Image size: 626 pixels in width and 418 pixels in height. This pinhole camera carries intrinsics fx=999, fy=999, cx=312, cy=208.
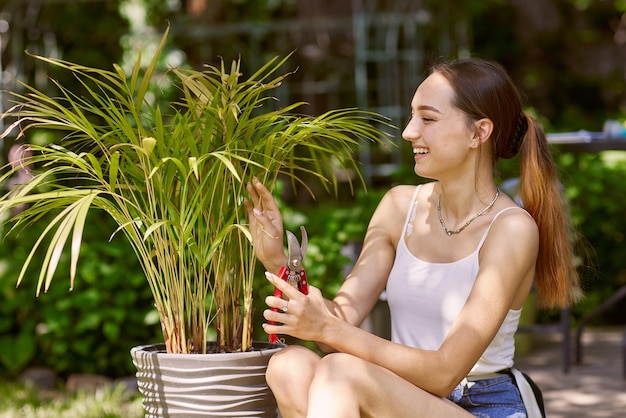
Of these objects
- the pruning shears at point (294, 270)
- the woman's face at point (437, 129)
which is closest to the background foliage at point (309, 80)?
the woman's face at point (437, 129)

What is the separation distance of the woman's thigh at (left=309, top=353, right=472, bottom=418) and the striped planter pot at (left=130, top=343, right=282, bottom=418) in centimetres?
14

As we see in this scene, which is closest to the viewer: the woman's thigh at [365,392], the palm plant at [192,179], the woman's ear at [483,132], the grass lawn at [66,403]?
the woman's thigh at [365,392]

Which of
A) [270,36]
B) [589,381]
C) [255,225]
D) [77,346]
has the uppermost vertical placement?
[270,36]

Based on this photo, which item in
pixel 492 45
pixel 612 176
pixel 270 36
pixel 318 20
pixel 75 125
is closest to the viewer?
pixel 75 125

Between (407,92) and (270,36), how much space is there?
145 centimetres

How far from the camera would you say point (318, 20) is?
7953 mm

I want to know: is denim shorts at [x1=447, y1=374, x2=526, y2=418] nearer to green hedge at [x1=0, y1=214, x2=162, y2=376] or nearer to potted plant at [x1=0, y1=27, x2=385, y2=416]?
potted plant at [x1=0, y1=27, x2=385, y2=416]

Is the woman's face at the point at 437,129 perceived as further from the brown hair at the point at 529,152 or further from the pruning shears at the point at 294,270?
the pruning shears at the point at 294,270

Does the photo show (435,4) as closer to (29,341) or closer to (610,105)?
(610,105)

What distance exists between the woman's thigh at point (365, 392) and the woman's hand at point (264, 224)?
33cm

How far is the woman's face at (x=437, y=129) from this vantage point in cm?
227

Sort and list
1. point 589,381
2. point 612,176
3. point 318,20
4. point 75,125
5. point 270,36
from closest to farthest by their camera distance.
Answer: point 75,125
point 589,381
point 612,176
point 318,20
point 270,36

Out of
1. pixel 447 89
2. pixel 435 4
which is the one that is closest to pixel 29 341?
pixel 447 89

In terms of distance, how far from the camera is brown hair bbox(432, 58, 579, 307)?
2.29 meters
